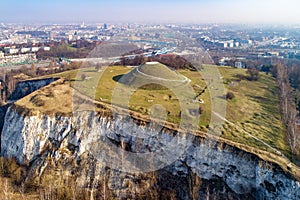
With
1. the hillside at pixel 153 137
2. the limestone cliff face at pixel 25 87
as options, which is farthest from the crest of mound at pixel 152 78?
the limestone cliff face at pixel 25 87

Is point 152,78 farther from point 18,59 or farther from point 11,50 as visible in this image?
point 11,50

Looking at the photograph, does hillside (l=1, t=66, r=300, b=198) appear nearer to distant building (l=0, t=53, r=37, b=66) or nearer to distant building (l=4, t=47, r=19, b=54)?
distant building (l=0, t=53, r=37, b=66)

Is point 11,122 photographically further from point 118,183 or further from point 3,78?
point 3,78

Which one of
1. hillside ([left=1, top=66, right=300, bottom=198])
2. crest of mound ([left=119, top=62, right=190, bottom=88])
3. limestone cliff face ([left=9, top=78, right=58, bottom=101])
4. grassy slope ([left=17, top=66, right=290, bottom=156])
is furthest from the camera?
limestone cliff face ([left=9, top=78, right=58, bottom=101])

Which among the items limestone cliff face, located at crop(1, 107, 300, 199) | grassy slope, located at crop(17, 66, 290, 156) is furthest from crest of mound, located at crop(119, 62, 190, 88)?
limestone cliff face, located at crop(1, 107, 300, 199)

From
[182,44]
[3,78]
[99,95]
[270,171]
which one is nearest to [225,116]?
[270,171]

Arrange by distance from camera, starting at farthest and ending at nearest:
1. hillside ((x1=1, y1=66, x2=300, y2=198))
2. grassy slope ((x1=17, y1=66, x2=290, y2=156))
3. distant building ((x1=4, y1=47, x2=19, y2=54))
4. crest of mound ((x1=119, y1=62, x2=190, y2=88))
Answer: distant building ((x1=4, y1=47, x2=19, y2=54)) < crest of mound ((x1=119, y1=62, x2=190, y2=88)) < grassy slope ((x1=17, y1=66, x2=290, y2=156)) < hillside ((x1=1, y1=66, x2=300, y2=198))
